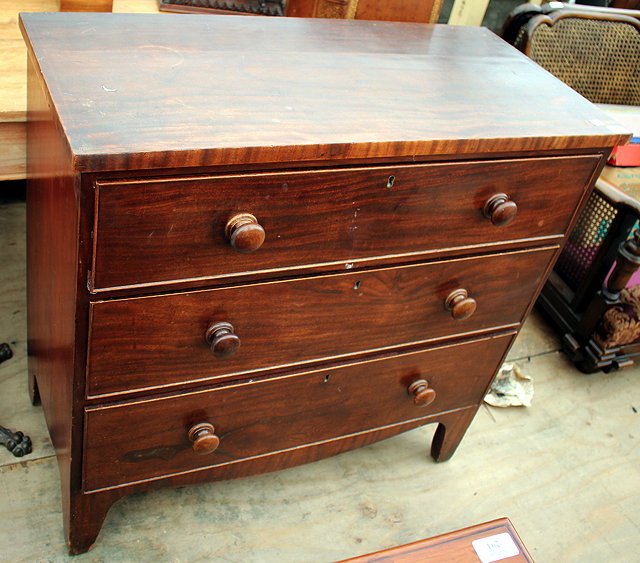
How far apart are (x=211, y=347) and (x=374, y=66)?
0.61m

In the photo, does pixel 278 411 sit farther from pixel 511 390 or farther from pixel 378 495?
pixel 511 390

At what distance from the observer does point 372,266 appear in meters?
1.34

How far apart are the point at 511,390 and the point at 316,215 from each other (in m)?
1.21

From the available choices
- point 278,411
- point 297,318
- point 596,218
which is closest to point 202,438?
point 278,411

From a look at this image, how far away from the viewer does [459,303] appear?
1466mm

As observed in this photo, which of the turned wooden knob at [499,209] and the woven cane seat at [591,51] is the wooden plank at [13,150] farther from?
the woven cane seat at [591,51]

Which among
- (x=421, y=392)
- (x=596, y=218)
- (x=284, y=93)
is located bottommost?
(x=421, y=392)

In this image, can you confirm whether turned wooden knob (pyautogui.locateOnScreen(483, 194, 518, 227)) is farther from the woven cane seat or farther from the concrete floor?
the woven cane seat

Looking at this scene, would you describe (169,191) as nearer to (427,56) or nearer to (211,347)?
(211,347)

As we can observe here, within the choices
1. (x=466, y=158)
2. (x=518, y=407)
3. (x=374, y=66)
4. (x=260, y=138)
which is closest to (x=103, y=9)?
(x=374, y=66)

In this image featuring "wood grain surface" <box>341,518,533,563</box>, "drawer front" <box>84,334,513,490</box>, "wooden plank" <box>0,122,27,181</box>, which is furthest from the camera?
"wooden plank" <box>0,122,27,181</box>

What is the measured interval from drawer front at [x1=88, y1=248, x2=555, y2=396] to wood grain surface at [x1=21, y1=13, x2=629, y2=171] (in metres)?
0.26

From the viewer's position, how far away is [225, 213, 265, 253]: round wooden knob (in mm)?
1107

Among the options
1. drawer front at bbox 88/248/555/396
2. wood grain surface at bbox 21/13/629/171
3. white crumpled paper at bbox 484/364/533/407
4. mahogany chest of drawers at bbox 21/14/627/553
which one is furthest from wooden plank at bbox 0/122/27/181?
white crumpled paper at bbox 484/364/533/407
